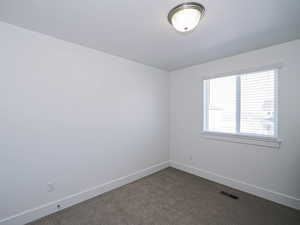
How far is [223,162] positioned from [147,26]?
9.06ft

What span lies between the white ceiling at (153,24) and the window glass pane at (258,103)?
54 cm

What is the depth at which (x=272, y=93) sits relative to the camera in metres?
2.32

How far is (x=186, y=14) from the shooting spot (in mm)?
1409

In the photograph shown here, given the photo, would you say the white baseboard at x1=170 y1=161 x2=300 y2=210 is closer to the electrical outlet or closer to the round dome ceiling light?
the electrical outlet

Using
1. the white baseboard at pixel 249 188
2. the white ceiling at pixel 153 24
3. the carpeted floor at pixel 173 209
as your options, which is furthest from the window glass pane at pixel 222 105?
the carpeted floor at pixel 173 209

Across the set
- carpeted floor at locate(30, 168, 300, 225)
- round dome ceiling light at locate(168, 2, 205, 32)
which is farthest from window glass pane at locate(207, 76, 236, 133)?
round dome ceiling light at locate(168, 2, 205, 32)

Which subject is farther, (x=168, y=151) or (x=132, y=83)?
(x=168, y=151)

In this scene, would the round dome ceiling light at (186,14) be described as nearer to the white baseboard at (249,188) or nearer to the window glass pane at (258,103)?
the window glass pane at (258,103)

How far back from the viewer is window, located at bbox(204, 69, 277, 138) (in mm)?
2357

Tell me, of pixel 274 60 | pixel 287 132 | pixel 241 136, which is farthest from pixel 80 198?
pixel 274 60

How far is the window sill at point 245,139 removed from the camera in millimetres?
2266

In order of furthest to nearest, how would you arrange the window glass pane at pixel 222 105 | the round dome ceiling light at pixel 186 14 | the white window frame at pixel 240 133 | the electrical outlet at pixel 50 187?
the window glass pane at pixel 222 105 → the white window frame at pixel 240 133 → the electrical outlet at pixel 50 187 → the round dome ceiling light at pixel 186 14

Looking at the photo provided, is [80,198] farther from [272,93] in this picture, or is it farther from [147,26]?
[272,93]

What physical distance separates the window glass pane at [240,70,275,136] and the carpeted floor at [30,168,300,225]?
3.85 feet
